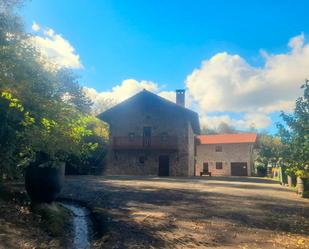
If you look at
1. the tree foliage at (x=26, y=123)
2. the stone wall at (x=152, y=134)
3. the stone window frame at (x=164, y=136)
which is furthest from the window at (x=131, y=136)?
the tree foliage at (x=26, y=123)

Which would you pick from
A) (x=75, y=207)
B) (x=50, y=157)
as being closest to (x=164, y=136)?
(x=75, y=207)

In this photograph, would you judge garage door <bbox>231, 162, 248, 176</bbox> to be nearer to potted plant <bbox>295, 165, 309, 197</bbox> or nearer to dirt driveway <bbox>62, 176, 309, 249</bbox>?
potted plant <bbox>295, 165, 309, 197</bbox>

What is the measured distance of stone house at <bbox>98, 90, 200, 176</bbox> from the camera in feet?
97.8

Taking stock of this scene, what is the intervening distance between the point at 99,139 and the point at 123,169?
4.02 metres

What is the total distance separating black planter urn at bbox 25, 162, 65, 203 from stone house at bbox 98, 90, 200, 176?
21549mm

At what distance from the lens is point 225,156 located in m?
45.8

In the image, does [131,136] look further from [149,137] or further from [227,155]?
[227,155]

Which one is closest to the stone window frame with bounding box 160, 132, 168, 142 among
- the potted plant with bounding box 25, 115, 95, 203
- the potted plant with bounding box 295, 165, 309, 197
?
the potted plant with bounding box 295, 165, 309, 197

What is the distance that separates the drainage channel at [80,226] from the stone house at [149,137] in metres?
20.4

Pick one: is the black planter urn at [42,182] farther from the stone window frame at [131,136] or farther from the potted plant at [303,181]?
the stone window frame at [131,136]

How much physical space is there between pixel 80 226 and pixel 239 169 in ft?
131

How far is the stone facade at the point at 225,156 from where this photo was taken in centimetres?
4441

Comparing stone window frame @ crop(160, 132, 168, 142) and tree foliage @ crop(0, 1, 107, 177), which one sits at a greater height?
stone window frame @ crop(160, 132, 168, 142)

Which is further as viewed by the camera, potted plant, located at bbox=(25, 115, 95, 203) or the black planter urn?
the black planter urn
